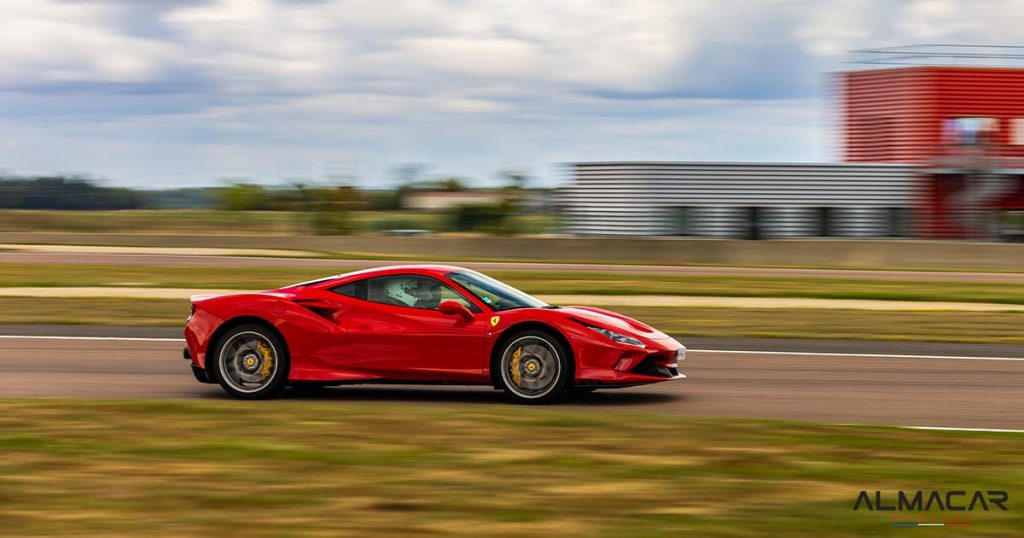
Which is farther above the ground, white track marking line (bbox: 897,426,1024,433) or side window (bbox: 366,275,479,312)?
side window (bbox: 366,275,479,312)

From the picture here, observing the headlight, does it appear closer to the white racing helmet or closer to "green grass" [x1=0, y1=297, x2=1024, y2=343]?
the white racing helmet

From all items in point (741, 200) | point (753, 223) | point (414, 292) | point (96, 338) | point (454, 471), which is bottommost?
point (454, 471)

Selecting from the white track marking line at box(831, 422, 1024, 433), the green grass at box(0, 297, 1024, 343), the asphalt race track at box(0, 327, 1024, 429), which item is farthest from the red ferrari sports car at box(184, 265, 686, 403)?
the green grass at box(0, 297, 1024, 343)

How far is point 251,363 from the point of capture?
392 inches

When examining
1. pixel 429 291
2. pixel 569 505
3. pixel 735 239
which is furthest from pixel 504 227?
pixel 569 505

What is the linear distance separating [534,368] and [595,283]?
16.3m

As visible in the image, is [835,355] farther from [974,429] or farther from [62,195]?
[62,195]

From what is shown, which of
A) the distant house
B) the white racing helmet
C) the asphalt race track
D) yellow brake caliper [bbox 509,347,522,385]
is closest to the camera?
yellow brake caliper [bbox 509,347,522,385]

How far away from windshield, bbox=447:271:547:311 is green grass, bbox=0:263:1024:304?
1306 centimetres

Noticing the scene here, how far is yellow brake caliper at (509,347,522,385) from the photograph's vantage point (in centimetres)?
967

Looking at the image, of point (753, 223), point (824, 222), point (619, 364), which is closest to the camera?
point (619, 364)

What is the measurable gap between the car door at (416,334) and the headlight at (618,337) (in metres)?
0.91

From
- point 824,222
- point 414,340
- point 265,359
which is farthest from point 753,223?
point 265,359

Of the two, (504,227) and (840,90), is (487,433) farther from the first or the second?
(840,90)
